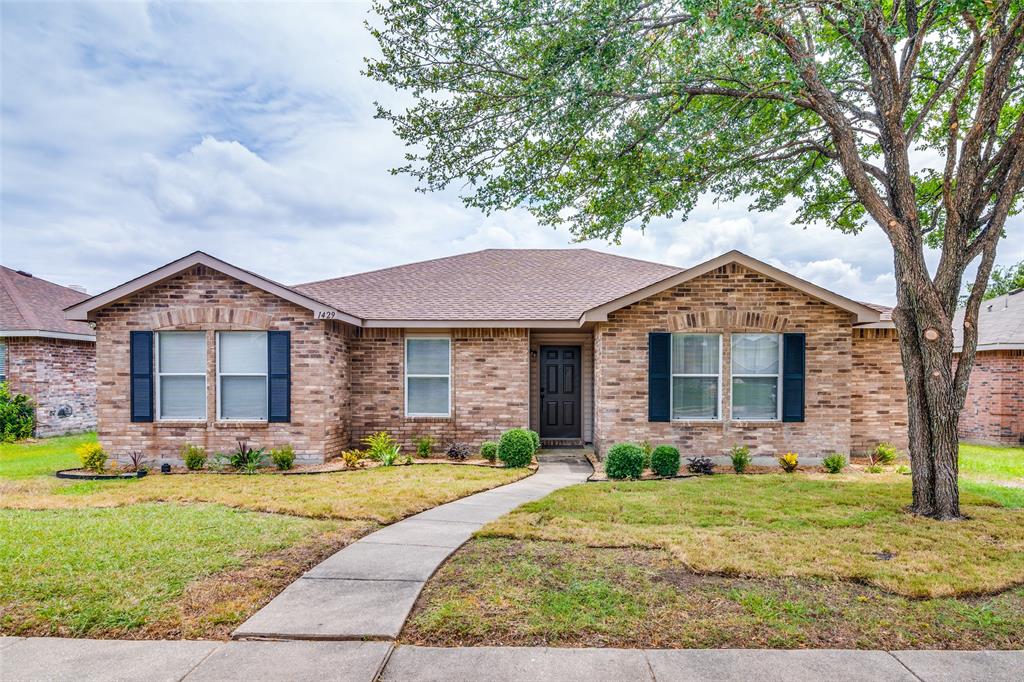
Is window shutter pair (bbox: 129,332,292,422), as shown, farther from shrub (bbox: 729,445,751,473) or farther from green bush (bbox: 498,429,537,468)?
shrub (bbox: 729,445,751,473)

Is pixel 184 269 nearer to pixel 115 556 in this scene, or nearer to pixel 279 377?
pixel 279 377

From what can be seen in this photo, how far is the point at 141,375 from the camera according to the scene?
9.77m

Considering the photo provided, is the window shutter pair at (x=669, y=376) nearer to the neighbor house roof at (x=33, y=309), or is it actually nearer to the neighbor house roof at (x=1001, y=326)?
the neighbor house roof at (x=1001, y=326)

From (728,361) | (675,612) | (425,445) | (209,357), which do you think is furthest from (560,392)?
(675,612)

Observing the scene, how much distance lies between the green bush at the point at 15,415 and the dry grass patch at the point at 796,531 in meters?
14.5

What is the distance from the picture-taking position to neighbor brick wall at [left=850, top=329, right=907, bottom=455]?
36.4 feet

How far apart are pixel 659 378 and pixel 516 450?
3.01 metres

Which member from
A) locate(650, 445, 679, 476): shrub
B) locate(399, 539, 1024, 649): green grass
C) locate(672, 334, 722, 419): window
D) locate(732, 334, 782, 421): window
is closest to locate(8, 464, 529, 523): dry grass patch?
locate(650, 445, 679, 476): shrub

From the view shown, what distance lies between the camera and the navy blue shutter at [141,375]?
977 centimetres

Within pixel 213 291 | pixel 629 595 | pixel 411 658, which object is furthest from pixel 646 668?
pixel 213 291

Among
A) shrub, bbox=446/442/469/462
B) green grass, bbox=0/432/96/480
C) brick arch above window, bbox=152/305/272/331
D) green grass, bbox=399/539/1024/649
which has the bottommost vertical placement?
green grass, bbox=0/432/96/480

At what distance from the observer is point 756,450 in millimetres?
10000

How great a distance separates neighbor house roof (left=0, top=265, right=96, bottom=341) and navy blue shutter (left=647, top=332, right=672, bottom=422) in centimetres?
1348

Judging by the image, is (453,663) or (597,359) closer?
(453,663)
